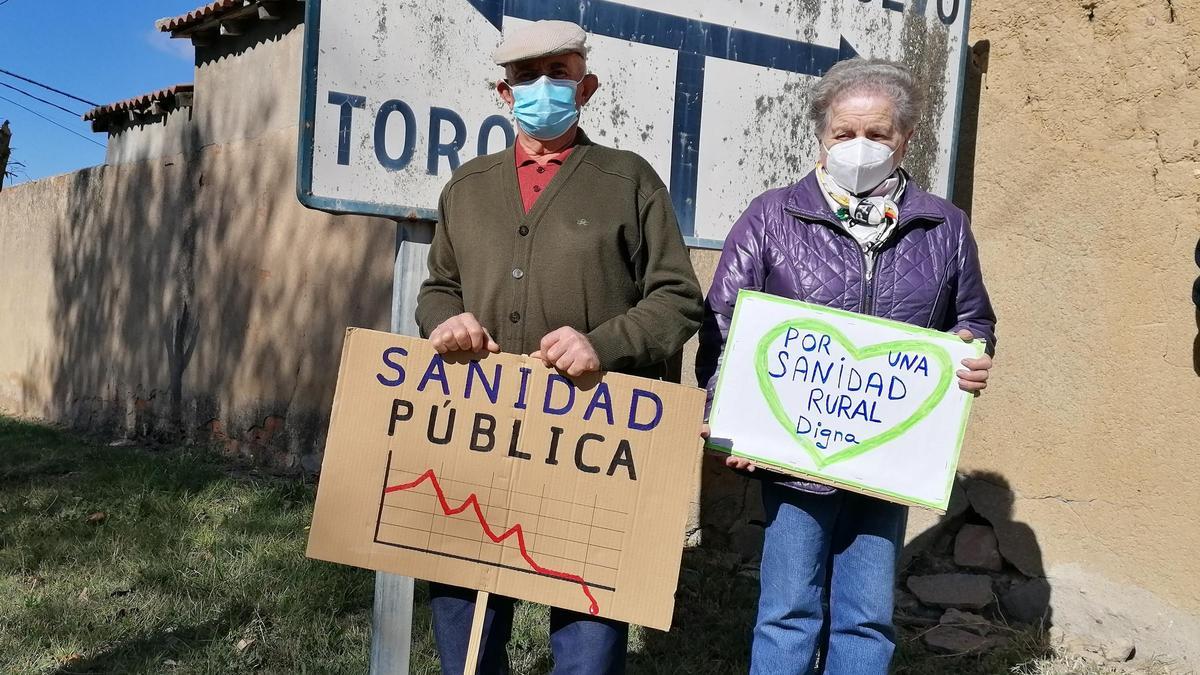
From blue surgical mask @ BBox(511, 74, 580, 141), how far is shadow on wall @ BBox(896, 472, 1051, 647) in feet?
7.99

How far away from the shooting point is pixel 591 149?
213cm

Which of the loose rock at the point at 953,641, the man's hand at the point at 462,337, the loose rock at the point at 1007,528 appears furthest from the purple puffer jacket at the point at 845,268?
the loose rock at the point at 1007,528

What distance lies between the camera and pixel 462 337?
192 cm

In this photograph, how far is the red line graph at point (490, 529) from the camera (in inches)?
76.3

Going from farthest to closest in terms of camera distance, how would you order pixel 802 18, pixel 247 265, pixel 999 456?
pixel 247 265 < pixel 999 456 < pixel 802 18

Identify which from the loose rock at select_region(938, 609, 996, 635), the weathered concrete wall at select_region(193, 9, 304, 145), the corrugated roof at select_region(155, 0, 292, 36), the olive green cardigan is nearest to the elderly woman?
the olive green cardigan

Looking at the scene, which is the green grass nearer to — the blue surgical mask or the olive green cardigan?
the olive green cardigan

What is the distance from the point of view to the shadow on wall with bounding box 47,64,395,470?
615 centimetres

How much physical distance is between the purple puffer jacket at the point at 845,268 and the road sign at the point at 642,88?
2.48 feet

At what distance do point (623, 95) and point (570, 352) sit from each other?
126cm

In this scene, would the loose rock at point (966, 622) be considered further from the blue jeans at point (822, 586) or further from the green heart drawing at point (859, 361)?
the green heart drawing at point (859, 361)

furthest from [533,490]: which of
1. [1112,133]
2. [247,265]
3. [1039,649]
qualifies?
[247,265]

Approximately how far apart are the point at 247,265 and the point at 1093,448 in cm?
546

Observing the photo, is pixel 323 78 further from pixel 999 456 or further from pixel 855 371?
pixel 999 456
